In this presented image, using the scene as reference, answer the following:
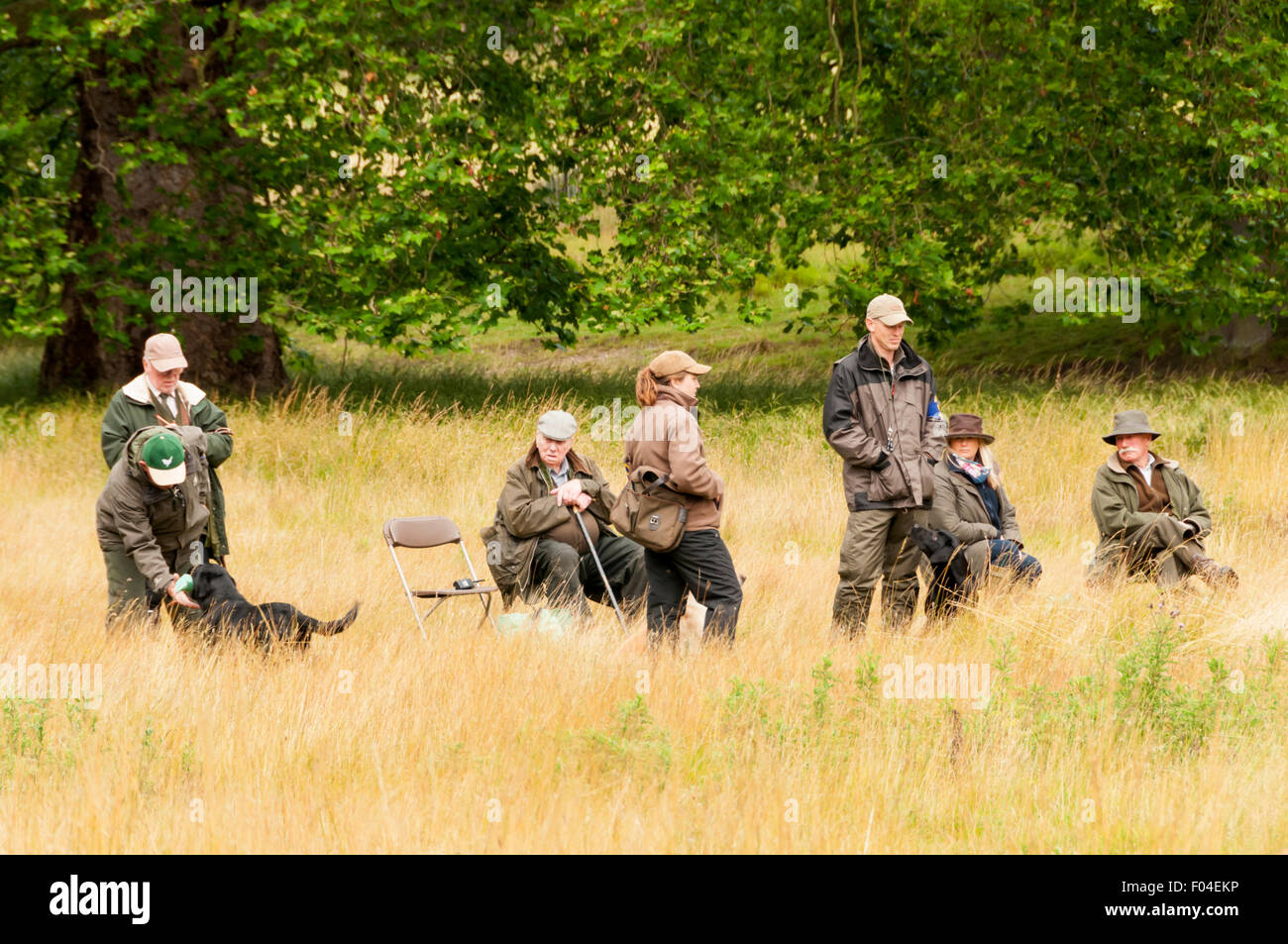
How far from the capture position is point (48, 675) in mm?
6324

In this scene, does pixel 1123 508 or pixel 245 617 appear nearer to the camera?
pixel 245 617

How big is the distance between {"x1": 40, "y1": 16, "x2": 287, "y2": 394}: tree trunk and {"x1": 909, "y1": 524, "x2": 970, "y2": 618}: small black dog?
33.5 feet

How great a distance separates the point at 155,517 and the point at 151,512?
3cm

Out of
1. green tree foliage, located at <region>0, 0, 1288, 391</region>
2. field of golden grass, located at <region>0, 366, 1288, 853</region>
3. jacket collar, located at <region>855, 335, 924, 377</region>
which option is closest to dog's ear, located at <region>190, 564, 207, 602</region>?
field of golden grass, located at <region>0, 366, 1288, 853</region>

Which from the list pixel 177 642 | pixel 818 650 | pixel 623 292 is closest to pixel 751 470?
pixel 623 292

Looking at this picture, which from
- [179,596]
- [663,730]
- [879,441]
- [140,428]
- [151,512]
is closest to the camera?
[663,730]

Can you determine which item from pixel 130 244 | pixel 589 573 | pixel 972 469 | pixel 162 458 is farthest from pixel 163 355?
pixel 130 244

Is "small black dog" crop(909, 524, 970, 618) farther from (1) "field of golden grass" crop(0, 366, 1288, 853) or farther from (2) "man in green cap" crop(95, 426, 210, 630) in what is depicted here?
(2) "man in green cap" crop(95, 426, 210, 630)

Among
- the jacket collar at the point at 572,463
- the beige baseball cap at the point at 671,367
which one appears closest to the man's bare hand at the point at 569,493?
the jacket collar at the point at 572,463

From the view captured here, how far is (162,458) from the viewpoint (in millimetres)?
6273

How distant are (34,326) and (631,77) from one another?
7218 mm

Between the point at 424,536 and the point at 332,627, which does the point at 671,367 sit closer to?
the point at 332,627

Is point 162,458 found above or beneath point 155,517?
above

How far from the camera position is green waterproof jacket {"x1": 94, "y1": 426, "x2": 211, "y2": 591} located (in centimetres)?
637
